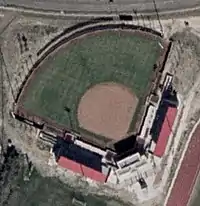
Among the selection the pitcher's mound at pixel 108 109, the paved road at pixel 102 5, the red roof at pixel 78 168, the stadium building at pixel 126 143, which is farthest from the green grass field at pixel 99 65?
the red roof at pixel 78 168

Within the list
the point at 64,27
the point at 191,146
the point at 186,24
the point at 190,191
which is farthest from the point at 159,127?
the point at 64,27

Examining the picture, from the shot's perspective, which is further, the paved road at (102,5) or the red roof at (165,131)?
the paved road at (102,5)

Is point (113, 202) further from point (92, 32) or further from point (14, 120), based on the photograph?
point (92, 32)

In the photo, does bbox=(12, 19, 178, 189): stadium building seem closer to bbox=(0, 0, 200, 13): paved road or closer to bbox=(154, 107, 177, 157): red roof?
bbox=(154, 107, 177, 157): red roof

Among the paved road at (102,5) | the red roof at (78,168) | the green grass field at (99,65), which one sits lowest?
the red roof at (78,168)

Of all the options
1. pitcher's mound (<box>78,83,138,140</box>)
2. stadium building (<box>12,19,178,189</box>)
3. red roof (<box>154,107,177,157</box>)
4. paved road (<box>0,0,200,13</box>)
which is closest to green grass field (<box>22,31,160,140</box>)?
pitcher's mound (<box>78,83,138,140</box>)

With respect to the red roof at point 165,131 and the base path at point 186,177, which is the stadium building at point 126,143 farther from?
the base path at point 186,177
